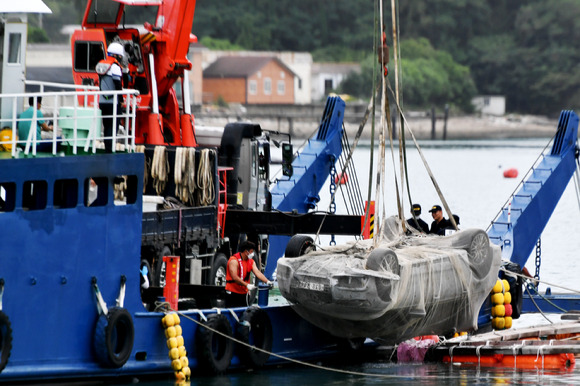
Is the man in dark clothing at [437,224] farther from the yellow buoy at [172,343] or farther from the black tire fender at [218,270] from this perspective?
the yellow buoy at [172,343]

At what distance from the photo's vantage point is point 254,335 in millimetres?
16516

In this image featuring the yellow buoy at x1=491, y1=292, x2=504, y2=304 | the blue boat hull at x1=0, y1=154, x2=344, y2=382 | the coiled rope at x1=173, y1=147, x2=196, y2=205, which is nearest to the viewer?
the blue boat hull at x1=0, y1=154, x2=344, y2=382

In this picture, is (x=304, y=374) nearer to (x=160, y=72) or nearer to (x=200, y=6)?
(x=160, y=72)

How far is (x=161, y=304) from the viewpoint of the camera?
15344 millimetres

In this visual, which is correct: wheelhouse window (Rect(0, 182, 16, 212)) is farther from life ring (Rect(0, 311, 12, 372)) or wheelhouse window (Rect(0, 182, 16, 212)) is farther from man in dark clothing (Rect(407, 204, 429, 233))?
man in dark clothing (Rect(407, 204, 429, 233))

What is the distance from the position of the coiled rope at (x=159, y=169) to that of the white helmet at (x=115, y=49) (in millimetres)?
1533

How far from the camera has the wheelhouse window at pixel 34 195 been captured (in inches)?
555

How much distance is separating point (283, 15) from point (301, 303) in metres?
120

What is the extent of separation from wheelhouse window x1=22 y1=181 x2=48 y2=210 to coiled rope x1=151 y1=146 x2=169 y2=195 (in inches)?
122

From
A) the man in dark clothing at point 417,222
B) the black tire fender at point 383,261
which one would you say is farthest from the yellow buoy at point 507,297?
the black tire fender at point 383,261

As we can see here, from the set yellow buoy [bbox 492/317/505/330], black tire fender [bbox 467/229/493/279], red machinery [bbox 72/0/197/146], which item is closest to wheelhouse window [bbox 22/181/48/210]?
red machinery [bbox 72/0/197/146]

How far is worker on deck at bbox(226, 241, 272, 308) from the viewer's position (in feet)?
54.3

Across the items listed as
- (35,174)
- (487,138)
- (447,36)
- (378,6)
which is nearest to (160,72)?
(378,6)

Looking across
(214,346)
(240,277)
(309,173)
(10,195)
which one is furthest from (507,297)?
(10,195)
